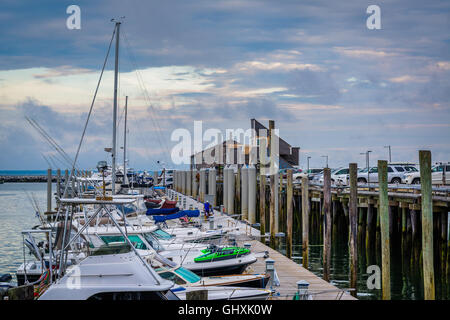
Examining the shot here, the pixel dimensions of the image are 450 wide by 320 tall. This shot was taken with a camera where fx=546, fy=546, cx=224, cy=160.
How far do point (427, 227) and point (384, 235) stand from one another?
1689mm

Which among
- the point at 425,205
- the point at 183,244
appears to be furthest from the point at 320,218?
the point at 425,205

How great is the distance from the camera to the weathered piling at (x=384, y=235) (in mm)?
14555

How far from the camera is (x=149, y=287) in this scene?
9328 mm

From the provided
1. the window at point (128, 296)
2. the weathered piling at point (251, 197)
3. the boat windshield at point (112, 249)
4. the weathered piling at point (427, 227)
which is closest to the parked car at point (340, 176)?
the weathered piling at point (251, 197)

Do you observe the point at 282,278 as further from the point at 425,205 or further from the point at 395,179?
the point at 395,179

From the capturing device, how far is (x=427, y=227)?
1332cm

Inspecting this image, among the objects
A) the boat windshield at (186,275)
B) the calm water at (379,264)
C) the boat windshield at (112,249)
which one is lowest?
the calm water at (379,264)

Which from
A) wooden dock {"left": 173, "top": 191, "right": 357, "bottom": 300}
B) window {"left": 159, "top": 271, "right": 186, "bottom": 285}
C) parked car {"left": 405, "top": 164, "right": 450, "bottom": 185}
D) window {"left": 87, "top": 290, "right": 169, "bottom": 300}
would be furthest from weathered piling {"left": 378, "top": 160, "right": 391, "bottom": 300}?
parked car {"left": 405, "top": 164, "right": 450, "bottom": 185}

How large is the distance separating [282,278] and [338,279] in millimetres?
5805

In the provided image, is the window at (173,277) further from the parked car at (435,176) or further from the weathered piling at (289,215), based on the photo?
the parked car at (435,176)

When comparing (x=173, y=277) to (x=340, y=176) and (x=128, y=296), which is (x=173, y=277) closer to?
(x=128, y=296)

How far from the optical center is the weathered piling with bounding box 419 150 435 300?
13.0 meters

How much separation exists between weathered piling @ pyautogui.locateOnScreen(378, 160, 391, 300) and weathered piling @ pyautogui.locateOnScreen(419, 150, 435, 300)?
1.48 m

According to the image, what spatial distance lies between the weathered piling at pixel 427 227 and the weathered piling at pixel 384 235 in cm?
148
